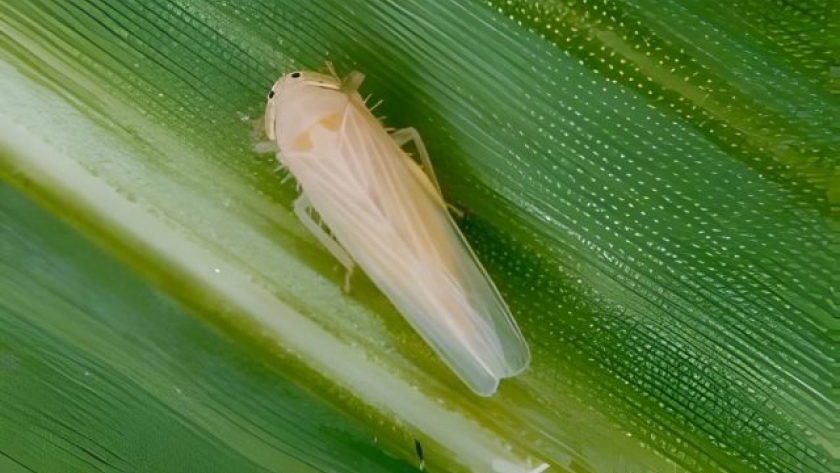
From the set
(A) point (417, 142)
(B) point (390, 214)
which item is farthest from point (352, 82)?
(B) point (390, 214)

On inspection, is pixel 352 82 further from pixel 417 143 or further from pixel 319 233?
pixel 319 233

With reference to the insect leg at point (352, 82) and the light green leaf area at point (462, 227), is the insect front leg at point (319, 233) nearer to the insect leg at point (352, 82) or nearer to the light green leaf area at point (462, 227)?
the light green leaf area at point (462, 227)

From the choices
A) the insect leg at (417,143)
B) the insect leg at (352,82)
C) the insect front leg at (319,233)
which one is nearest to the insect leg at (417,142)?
the insect leg at (417,143)

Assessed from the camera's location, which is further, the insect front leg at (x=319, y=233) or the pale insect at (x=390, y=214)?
the insect front leg at (x=319, y=233)

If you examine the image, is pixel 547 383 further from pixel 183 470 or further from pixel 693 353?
pixel 183 470

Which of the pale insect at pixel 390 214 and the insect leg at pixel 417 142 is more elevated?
the insect leg at pixel 417 142

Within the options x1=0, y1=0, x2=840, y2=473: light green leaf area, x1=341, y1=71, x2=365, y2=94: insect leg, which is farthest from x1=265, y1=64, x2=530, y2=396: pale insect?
x1=0, y1=0, x2=840, y2=473: light green leaf area

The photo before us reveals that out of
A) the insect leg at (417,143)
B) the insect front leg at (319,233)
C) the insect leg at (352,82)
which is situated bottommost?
the insect front leg at (319,233)
